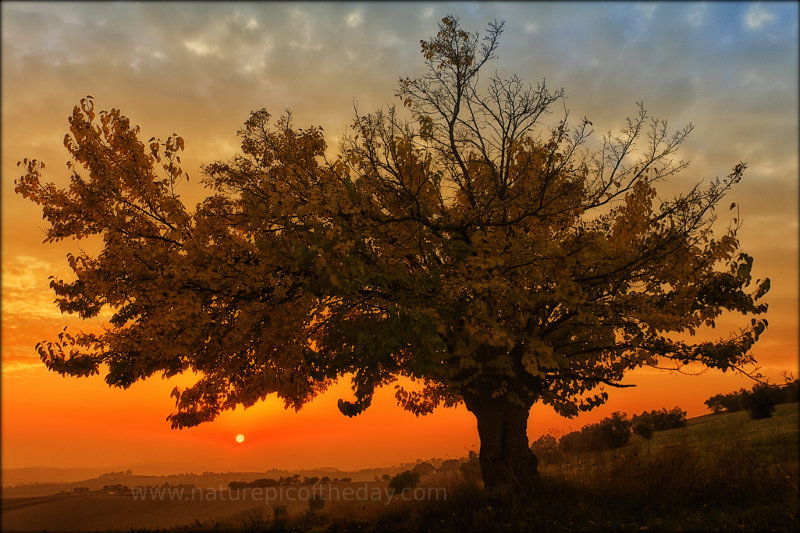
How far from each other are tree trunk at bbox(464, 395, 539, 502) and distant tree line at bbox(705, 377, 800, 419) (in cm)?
1286

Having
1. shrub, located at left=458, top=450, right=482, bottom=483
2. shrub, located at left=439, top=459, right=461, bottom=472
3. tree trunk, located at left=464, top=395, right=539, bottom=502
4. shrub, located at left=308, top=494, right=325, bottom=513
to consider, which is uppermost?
tree trunk, located at left=464, top=395, right=539, bottom=502

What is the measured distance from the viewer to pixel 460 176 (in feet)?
52.0

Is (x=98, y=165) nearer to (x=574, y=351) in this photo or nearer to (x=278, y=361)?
(x=278, y=361)

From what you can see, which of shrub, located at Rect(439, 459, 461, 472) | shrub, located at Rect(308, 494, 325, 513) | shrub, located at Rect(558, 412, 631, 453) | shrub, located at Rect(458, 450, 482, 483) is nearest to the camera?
shrub, located at Rect(308, 494, 325, 513)

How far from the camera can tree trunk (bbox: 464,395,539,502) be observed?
49.6 feet

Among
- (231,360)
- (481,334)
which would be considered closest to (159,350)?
(231,360)

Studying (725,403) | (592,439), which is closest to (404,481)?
(592,439)

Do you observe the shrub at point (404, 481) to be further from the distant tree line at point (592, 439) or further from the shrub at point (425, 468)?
the shrub at point (425, 468)

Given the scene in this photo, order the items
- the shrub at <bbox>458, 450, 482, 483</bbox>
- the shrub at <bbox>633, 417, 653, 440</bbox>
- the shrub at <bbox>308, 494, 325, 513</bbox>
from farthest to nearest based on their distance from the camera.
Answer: the shrub at <bbox>633, 417, 653, 440</bbox> < the shrub at <bbox>458, 450, 482, 483</bbox> < the shrub at <bbox>308, 494, 325, 513</bbox>

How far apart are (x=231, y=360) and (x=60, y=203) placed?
5.60 m

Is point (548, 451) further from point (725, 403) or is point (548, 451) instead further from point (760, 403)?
point (725, 403)

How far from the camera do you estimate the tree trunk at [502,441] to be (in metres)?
15.1

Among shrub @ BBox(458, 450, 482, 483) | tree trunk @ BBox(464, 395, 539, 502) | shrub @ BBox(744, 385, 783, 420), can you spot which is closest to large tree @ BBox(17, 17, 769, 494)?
tree trunk @ BBox(464, 395, 539, 502)

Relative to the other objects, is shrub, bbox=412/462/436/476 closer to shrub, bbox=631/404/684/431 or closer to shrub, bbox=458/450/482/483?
shrub, bbox=458/450/482/483
